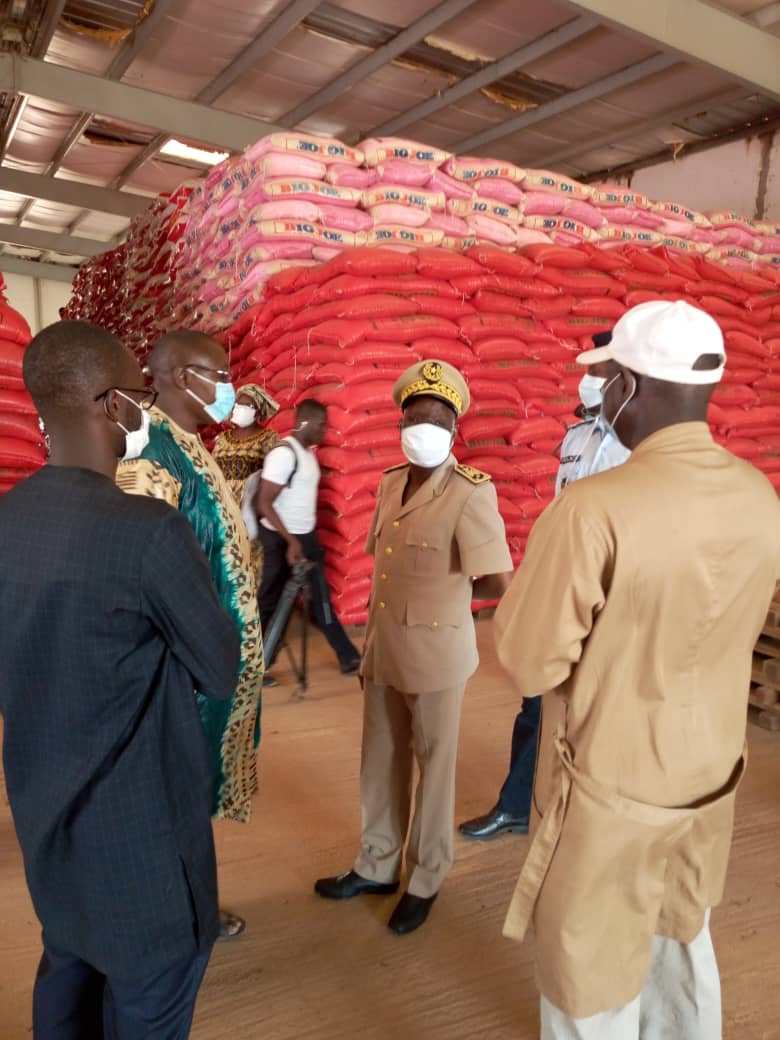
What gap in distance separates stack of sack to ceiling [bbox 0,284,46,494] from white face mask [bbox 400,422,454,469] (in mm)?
1928

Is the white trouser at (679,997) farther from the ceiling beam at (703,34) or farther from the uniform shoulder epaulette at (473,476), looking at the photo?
the ceiling beam at (703,34)

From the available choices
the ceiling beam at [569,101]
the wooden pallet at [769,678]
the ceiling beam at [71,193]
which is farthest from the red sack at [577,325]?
the ceiling beam at [71,193]

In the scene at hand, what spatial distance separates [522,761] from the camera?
2.38 m

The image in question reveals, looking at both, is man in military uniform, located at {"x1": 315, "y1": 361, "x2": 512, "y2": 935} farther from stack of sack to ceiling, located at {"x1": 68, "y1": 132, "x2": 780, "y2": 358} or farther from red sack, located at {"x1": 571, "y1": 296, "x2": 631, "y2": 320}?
red sack, located at {"x1": 571, "y1": 296, "x2": 631, "y2": 320}

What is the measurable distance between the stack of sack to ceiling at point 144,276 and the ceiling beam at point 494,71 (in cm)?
211

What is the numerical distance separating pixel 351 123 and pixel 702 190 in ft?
10.6

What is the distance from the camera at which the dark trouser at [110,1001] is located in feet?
3.77

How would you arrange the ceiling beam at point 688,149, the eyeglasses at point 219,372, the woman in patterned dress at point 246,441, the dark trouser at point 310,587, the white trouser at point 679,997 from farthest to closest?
the ceiling beam at point 688,149 < the woman in patterned dress at point 246,441 < the dark trouser at point 310,587 < the eyeglasses at point 219,372 < the white trouser at point 679,997

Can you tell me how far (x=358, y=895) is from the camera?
83.7 inches

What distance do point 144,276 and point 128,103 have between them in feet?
4.20

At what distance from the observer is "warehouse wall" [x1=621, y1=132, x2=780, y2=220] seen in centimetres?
630

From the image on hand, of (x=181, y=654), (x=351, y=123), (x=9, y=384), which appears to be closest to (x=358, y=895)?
(x=181, y=654)

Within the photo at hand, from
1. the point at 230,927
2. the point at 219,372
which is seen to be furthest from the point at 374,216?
the point at 230,927

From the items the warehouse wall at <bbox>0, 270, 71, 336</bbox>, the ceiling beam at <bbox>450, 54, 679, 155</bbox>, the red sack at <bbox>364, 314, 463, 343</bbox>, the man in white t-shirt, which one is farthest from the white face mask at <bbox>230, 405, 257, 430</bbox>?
the warehouse wall at <bbox>0, 270, 71, 336</bbox>
